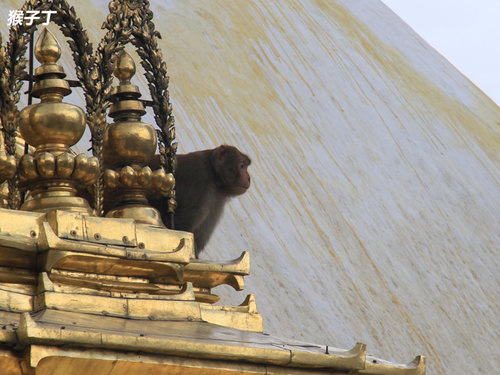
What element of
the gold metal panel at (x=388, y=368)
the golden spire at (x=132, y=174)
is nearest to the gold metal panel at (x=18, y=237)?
the golden spire at (x=132, y=174)

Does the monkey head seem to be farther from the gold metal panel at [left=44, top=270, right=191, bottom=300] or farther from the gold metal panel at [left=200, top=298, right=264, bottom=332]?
the gold metal panel at [left=44, top=270, right=191, bottom=300]

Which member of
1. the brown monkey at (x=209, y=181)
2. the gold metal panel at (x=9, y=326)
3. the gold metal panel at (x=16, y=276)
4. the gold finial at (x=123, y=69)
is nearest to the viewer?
the gold metal panel at (x=9, y=326)

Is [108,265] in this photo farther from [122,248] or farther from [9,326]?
[9,326]

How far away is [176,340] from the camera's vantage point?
6.66 feet

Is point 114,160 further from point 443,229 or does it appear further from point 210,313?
point 443,229

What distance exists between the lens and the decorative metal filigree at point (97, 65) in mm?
2555

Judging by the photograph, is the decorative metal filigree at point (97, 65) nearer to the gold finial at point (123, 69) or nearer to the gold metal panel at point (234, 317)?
the gold finial at point (123, 69)

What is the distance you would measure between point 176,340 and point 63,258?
0.33 meters

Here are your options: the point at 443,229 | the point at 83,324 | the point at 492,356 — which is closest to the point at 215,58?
the point at 443,229

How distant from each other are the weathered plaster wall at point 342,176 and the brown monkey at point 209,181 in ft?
3.84

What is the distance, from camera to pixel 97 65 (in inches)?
105

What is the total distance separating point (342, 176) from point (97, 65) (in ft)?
24.8

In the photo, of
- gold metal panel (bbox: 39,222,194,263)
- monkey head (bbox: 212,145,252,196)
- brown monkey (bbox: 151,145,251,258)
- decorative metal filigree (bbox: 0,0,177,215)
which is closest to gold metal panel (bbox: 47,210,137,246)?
gold metal panel (bbox: 39,222,194,263)

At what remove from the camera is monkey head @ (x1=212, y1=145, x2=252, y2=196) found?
20.9ft
